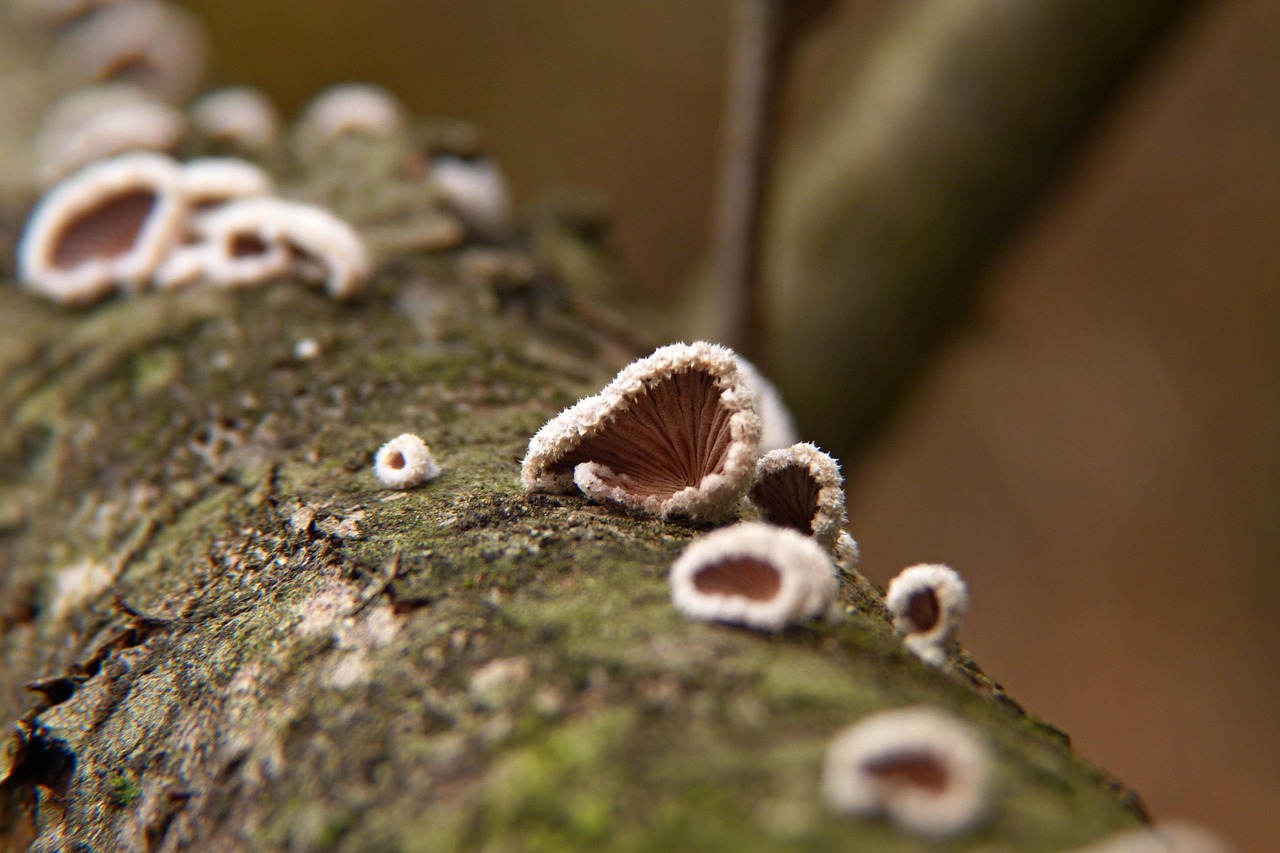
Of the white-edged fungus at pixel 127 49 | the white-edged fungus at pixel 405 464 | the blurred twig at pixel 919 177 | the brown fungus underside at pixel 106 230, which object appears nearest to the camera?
the white-edged fungus at pixel 405 464

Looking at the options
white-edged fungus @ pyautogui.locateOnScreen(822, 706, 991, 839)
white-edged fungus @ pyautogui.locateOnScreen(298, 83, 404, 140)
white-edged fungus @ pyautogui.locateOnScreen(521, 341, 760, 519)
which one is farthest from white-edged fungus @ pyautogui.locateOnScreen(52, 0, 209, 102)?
white-edged fungus @ pyautogui.locateOnScreen(822, 706, 991, 839)

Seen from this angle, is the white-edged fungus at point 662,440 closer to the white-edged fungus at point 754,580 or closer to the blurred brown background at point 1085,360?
the white-edged fungus at point 754,580

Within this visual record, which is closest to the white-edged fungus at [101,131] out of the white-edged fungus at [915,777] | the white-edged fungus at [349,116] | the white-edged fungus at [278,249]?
the white-edged fungus at [349,116]

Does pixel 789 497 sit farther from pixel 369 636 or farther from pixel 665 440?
pixel 369 636

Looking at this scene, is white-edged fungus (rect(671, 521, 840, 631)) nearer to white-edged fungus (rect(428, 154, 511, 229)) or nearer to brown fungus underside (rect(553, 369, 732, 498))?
brown fungus underside (rect(553, 369, 732, 498))

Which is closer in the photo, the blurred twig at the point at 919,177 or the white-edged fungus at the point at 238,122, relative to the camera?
the blurred twig at the point at 919,177

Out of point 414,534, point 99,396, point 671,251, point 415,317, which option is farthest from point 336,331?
point 671,251

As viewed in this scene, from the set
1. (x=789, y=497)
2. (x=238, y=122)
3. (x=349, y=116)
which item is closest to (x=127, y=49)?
(x=238, y=122)

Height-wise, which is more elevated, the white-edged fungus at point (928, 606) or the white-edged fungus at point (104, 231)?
the white-edged fungus at point (104, 231)
